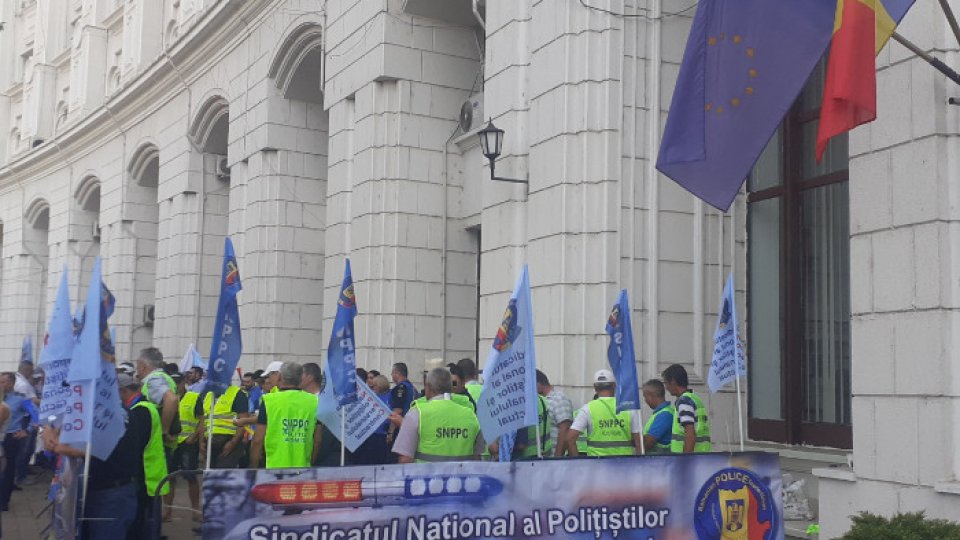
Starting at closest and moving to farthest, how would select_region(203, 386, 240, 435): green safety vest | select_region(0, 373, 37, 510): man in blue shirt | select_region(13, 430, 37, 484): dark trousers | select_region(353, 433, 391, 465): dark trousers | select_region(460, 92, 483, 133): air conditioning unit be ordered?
select_region(353, 433, 391, 465): dark trousers → select_region(203, 386, 240, 435): green safety vest → select_region(0, 373, 37, 510): man in blue shirt → select_region(13, 430, 37, 484): dark trousers → select_region(460, 92, 483, 133): air conditioning unit

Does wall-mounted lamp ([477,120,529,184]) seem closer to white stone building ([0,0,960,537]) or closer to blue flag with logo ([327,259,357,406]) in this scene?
white stone building ([0,0,960,537])

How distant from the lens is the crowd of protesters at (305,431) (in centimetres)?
788

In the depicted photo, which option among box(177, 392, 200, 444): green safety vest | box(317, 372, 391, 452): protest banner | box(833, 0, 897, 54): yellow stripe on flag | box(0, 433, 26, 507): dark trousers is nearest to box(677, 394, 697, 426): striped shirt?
box(317, 372, 391, 452): protest banner

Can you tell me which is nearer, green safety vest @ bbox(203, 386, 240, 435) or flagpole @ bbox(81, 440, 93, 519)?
flagpole @ bbox(81, 440, 93, 519)

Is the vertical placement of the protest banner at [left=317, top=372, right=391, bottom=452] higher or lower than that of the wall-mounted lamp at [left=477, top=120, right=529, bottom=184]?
lower

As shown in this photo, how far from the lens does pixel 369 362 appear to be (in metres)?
16.6

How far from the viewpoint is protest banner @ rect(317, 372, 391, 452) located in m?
8.92

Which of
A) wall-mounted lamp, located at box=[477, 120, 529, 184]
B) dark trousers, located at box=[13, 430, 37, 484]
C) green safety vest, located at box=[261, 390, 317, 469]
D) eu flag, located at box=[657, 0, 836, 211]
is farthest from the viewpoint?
dark trousers, located at box=[13, 430, 37, 484]

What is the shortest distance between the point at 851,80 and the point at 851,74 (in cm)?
4

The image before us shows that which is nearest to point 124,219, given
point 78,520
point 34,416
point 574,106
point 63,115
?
point 63,115

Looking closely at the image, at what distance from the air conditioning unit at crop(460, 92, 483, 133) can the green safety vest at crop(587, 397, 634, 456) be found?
26.5ft

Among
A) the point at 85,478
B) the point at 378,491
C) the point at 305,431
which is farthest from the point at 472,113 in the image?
the point at 378,491

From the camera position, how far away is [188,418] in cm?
1279

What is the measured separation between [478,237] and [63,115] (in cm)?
2647
